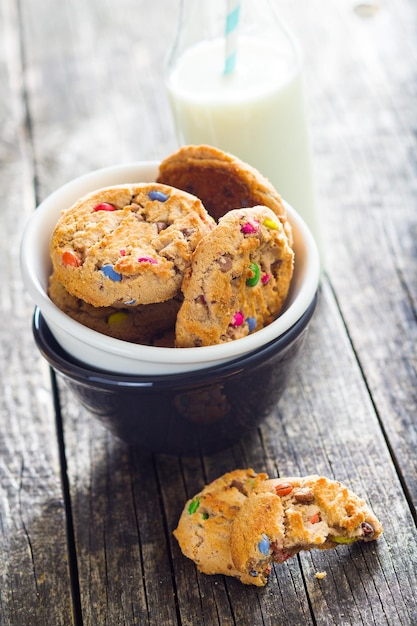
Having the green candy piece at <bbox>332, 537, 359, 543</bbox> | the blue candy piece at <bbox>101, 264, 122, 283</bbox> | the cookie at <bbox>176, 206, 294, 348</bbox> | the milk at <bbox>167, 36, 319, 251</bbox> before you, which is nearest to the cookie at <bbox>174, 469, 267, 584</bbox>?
the green candy piece at <bbox>332, 537, 359, 543</bbox>

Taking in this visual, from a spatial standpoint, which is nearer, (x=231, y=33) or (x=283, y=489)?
(x=283, y=489)

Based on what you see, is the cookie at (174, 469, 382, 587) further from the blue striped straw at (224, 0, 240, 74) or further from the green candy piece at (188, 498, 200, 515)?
the blue striped straw at (224, 0, 240, 74)

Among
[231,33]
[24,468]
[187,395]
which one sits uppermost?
[231,33]

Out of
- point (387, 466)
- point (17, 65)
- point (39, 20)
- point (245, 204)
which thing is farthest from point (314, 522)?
point (39, 20)

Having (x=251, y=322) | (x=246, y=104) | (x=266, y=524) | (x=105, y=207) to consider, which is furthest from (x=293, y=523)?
(x=246, y=104)

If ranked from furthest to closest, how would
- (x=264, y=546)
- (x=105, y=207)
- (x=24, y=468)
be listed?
(x=24, y=468) < (x=105, y=207) < (x=264, y=546)

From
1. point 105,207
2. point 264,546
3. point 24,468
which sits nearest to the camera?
point 264,546

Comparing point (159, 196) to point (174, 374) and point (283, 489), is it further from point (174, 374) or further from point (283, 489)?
point (283, 489)

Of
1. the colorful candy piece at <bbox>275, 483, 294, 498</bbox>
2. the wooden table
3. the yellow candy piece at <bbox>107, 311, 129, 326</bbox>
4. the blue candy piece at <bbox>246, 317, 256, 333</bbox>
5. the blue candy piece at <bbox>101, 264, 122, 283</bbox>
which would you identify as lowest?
the wooden table
